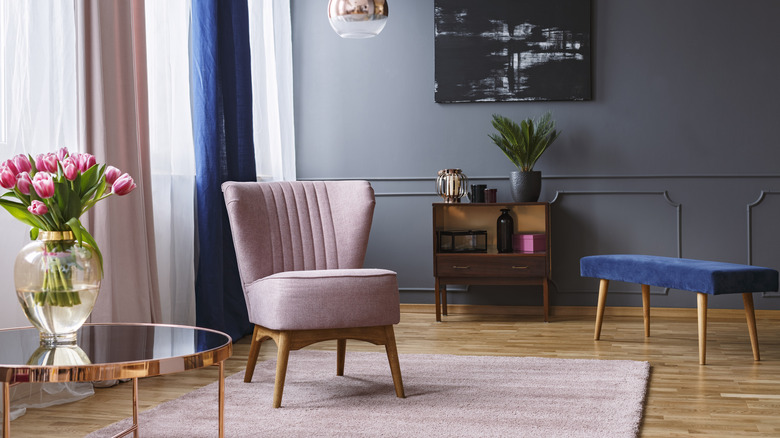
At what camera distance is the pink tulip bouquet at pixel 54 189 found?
5.67 feet

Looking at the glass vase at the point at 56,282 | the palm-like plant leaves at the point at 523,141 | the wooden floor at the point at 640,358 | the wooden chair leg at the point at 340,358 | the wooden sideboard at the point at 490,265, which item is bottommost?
the wooden floor at the point at 640,358

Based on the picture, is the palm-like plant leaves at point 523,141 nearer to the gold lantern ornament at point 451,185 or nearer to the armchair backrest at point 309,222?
the gold lantern ornament at point 451,185

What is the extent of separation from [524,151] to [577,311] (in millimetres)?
1055

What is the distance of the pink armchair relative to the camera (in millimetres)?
2670

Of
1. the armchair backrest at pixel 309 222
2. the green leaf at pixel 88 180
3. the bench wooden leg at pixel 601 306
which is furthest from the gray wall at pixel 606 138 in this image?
the green leaf at pixel 88 180

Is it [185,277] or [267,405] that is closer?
[267,405]

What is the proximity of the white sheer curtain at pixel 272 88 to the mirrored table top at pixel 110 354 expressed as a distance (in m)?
2.73

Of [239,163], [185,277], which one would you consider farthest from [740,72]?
[185,277]

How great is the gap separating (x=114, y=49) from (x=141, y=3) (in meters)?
0.32

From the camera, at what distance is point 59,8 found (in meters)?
2.79

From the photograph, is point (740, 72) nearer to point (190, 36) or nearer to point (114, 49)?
point (190, 36)

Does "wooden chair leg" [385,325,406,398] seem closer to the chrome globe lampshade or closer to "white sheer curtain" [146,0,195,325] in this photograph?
the chrome globe lampshade

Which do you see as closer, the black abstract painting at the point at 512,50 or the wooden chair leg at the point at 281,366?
the wooden chair leg at the point at 281,366

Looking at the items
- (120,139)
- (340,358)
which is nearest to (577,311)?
(340,358)
